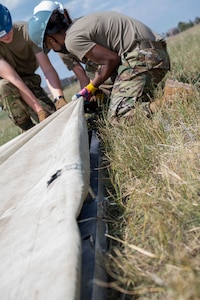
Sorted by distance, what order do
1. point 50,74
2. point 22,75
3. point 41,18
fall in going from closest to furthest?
point 41,18 → point 50,74 → point 22,75

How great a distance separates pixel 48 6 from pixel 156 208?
2124 mm

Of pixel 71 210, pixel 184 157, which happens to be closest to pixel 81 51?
pixel 184 157

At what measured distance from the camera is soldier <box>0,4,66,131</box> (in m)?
3.42

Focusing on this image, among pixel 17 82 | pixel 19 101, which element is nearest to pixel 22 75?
pixel 19 101

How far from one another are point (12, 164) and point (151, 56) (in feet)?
4.54

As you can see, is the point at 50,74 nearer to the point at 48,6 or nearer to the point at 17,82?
the point at 17,82

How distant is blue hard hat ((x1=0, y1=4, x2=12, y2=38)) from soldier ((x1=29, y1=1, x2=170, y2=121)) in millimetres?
533

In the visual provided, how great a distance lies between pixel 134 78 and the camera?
2893 millimetres

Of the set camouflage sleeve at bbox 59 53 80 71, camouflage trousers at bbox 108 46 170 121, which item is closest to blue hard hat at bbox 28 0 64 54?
camouflage trousers at bbox 108 46 170 121

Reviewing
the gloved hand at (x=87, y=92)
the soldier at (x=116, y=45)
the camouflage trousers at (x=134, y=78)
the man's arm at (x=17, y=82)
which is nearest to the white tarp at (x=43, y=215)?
the camouflage trousers at (x=134, y=78)

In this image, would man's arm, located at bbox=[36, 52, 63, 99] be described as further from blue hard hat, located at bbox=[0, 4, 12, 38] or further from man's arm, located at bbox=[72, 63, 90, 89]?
blue hard hat, located at bbox=[0, 4, 12, 38]

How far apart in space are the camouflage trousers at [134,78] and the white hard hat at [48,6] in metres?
0.61

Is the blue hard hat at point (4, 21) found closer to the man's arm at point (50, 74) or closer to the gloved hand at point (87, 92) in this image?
the man's arm at point (50, 74)

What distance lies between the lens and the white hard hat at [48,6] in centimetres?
285
